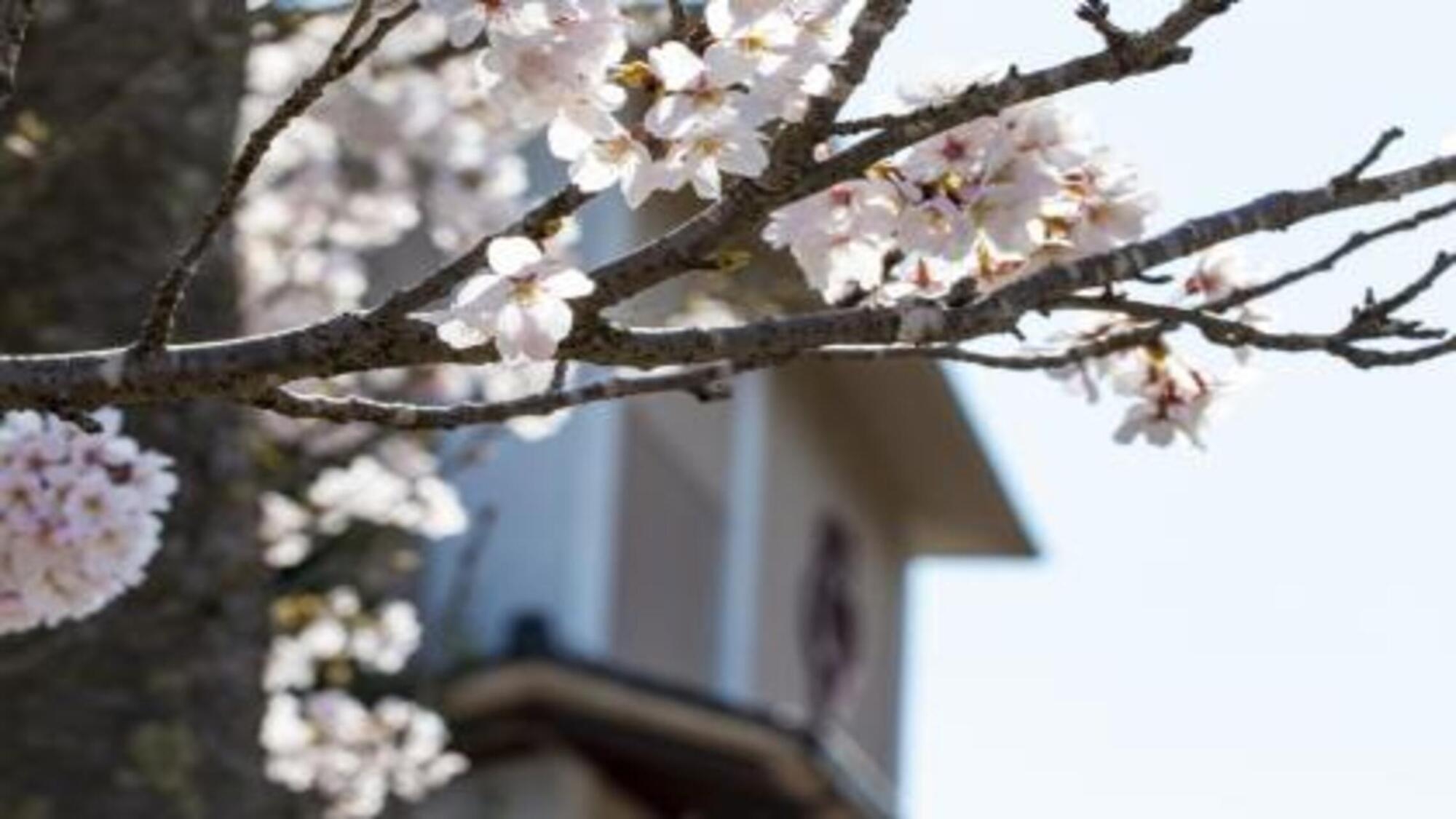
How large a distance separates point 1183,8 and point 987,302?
336 mm

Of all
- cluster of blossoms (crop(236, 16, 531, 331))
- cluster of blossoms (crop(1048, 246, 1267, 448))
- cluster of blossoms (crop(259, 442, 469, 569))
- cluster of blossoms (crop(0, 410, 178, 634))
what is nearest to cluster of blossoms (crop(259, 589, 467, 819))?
cluster of blossoms (crop(259, 442, 469, 569))

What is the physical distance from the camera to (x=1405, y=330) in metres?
3.24

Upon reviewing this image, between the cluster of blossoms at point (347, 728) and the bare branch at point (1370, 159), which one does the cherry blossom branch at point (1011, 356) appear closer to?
the bare branch at point (1370, 159)

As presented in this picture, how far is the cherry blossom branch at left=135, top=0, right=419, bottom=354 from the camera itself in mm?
2955

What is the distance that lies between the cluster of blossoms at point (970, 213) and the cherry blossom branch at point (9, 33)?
78 centimetres

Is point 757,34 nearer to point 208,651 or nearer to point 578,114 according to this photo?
point 578,114

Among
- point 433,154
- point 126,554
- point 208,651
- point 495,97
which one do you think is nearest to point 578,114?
point 495,97

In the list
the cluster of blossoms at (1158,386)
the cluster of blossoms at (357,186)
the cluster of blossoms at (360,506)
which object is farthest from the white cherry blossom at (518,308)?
the cluster of blossoms at (357,186)

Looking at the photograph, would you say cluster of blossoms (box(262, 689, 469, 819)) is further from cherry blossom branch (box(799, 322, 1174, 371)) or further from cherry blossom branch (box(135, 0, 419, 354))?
cherry blossom branch (box(135, 0, 419, 354))

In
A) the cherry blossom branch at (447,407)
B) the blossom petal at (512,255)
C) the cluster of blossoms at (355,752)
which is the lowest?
the cherry blossom branch at (447,407)

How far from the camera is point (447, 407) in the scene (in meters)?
3.18

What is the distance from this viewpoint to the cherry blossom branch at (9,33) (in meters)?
3.03

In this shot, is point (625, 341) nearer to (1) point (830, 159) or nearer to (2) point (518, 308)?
(2) point (518, 308)

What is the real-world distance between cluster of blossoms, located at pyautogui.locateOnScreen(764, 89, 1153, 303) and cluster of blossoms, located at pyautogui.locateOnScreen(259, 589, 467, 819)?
3.66 m
